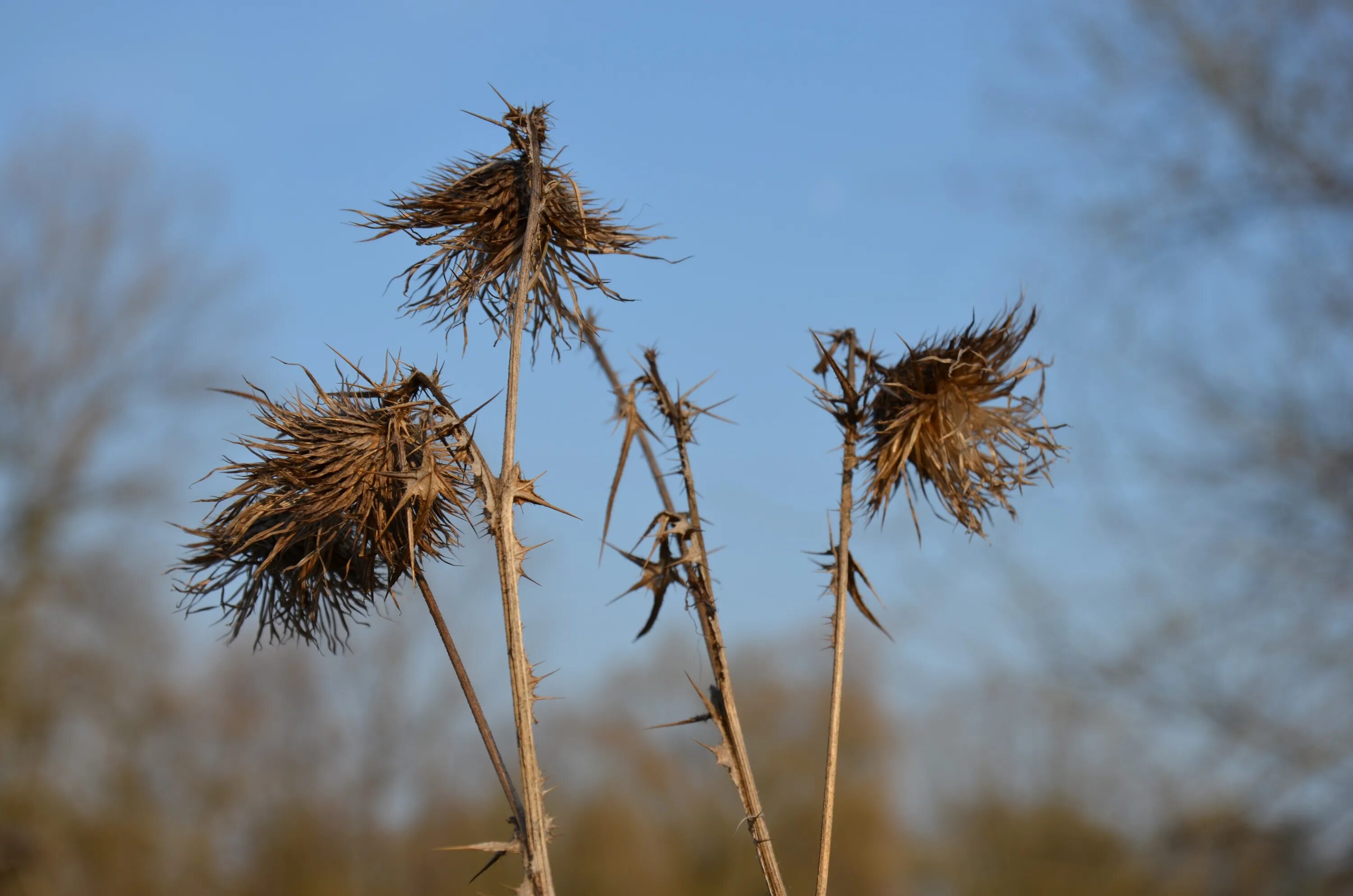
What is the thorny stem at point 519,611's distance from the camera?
184 centimetres

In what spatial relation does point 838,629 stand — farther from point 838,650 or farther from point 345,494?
point 345,494

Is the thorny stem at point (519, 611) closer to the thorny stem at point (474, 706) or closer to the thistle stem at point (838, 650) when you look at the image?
the thorny stem at point (474, 706)

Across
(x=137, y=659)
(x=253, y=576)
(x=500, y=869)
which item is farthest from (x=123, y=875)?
(x=253, y=576)

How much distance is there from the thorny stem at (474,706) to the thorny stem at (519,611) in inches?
1.1

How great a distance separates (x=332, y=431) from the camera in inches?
83.8

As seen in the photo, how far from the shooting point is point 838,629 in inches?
87.5

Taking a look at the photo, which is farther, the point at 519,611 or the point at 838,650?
the point at 838,650

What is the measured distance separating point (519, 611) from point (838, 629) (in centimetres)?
68

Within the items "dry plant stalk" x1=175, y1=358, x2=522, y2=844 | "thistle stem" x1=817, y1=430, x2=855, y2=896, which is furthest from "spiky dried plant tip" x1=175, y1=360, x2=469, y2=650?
"thistle stem" x1=817, y1=430, x2=855, y2=896

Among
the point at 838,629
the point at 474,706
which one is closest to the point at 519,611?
the point at 474,706

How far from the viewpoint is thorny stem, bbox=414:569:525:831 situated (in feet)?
6.22

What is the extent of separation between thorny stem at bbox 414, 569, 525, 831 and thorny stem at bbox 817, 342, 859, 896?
1.86 ft

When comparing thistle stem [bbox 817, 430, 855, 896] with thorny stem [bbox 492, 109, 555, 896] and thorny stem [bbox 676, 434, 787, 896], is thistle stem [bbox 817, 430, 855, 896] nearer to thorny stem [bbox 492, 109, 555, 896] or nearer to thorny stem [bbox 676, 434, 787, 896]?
thorny stem [bbox 676, 434, 787, 896]

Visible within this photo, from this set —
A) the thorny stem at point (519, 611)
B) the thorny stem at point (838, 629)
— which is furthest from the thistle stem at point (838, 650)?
the thorny stem at point (519, 611)
